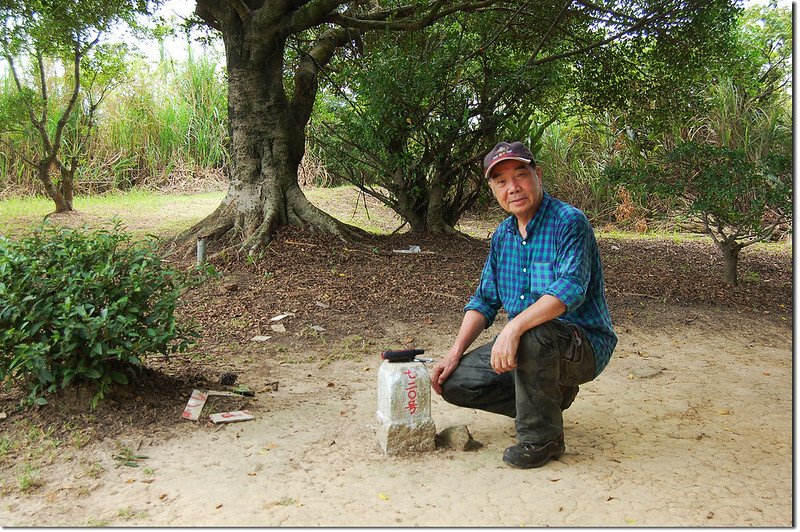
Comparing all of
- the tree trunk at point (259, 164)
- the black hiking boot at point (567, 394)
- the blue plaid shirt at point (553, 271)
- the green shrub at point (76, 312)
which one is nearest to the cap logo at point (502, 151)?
the blue plaid shirt at point (553, 271)

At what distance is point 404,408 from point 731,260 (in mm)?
5481

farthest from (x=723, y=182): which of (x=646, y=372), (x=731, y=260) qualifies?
(x=646, y=372)

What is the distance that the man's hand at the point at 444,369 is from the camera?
11.1 ft

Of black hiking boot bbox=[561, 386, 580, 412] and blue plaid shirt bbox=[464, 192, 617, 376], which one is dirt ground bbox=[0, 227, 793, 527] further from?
blue plaid shirt bbox=[464, 192, 617, 376]

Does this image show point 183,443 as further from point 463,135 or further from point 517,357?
point 463,135

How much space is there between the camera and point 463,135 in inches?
322

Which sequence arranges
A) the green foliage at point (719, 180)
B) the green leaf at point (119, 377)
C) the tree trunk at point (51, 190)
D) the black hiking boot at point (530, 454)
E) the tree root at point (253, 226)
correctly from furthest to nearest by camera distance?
the tree trunk at point (51, 190) → the tree root at point (253, 226) → the green foliage at point (719, 180) → the green leaf at point (119, 377) → the black hiking boot at point (530, 454)

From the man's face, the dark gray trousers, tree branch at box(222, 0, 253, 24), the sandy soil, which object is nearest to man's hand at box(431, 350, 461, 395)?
the dark gray trousers

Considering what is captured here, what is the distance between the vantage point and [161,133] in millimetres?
14516

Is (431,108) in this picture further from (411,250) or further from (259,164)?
(259,164)

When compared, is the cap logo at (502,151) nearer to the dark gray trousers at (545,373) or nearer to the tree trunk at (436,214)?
the dark gray trousers at (545,373)

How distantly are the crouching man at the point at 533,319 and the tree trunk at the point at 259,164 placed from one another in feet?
15.3

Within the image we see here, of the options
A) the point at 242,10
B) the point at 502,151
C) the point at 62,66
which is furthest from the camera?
the point at 62,66

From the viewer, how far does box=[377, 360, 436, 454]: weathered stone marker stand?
10.5 ft
